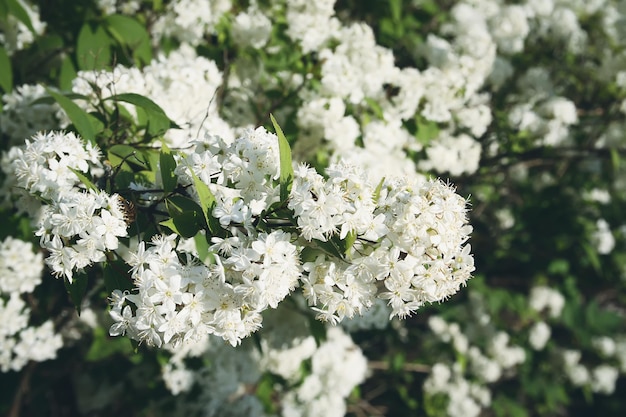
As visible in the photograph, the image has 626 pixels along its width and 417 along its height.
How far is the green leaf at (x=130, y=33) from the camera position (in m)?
2.92

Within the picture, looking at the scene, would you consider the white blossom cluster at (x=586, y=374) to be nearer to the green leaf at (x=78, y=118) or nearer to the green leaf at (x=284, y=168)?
the green leaf at (x=284, y=168)

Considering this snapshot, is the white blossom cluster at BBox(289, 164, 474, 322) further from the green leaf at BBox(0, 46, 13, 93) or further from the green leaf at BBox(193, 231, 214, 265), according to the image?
the green leaf at BBox(0, 46, 13, 93)

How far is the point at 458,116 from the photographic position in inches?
149

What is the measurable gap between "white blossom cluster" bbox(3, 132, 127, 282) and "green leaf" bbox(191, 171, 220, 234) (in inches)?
9.3

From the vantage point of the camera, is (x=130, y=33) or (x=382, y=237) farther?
(x=130, y=33)

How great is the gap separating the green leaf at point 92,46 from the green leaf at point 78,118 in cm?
67

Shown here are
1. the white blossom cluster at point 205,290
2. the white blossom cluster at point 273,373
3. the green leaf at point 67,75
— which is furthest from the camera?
the white blossom cluster at point 273,373

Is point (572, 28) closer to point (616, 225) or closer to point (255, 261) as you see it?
point (616, 225)

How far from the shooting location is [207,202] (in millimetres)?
1697

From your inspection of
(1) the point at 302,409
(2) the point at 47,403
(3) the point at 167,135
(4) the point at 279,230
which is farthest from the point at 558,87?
(2) the point at 47,403

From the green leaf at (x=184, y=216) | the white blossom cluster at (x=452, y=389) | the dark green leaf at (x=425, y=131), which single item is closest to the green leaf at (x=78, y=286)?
the green leaf at (x=184, y=216)

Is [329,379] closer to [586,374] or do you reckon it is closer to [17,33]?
[17,33]

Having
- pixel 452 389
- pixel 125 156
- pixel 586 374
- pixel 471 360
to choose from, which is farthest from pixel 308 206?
pixel 586 374

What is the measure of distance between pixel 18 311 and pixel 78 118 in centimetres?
133
